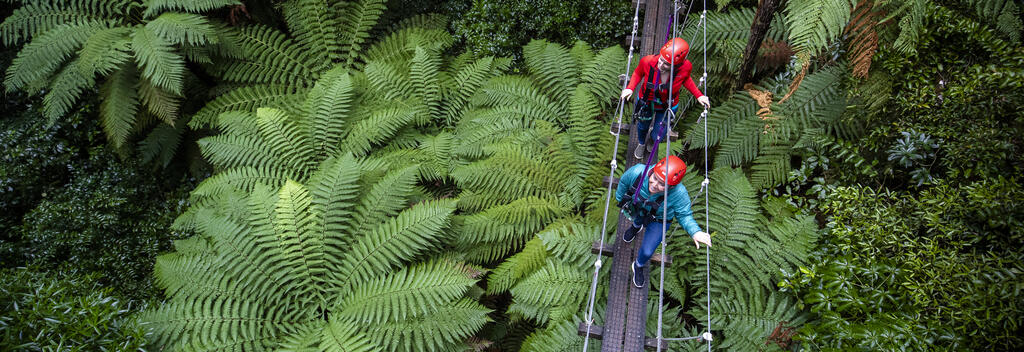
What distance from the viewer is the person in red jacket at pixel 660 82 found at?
3.62 meters

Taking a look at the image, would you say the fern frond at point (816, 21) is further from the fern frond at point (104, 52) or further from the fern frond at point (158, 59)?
the fern frond at point (104, 52)

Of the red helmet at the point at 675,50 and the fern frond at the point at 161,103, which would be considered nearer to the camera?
the red helmet at the point at 675,50

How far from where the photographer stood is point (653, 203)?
10.7ft

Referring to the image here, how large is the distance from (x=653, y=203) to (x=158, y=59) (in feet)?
19.0

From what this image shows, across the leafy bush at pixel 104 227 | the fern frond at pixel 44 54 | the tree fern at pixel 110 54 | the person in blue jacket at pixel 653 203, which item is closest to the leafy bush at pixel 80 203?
the leafy bush at pixel 104 227

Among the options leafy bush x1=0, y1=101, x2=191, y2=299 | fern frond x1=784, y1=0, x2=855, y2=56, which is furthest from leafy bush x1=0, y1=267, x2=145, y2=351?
fern frond x1=784, y1=0, x2=855, y2=56

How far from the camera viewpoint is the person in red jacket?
3621mm

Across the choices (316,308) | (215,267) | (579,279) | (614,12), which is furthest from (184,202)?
(614,12)

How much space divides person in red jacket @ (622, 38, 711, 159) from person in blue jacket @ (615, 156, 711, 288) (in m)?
0.48

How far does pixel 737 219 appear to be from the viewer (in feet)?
A: 13.3

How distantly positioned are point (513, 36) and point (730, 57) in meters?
2.88

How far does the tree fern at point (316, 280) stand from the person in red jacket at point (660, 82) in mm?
2014

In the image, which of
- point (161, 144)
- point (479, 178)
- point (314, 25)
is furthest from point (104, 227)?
point (479, 178)

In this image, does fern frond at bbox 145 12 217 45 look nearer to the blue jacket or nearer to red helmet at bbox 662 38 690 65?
red helmet at bbox 662 38 690 65
